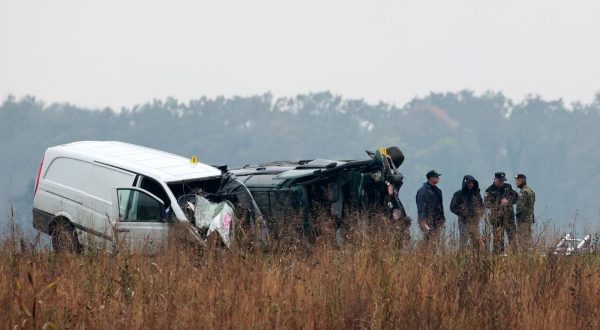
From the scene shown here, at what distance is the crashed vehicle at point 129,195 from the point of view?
1747 cm

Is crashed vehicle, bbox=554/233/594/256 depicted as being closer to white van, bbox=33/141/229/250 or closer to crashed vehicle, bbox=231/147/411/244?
crashed vehicle, bbox=231/147/411/244

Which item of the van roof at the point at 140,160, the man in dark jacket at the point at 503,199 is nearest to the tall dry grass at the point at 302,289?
the man in dark jacket at the point at 503,199

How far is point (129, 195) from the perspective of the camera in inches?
694

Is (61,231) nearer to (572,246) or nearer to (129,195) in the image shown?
(129,195)

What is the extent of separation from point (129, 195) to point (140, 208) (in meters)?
0.24

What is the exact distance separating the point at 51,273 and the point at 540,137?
184 meters

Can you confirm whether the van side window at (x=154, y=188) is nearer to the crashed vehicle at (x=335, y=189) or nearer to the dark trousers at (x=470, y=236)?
the crashed vehicle at (x=335, y=189)

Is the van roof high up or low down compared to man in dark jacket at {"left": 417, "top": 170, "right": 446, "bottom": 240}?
up

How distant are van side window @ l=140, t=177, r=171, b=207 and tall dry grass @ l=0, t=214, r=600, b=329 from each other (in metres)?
4.21

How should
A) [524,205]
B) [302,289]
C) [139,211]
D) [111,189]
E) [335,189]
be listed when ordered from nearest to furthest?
[302,289], [139,211], [111,189], [335,189], [524,205]

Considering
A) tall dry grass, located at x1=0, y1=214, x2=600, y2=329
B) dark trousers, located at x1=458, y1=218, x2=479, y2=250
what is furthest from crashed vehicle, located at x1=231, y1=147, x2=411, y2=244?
tall dry grass, located at x1=0, y1=214, x2=600, y2=329

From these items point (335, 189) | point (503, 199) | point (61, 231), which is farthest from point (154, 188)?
point (503, 199)

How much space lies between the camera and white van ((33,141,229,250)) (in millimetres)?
17547

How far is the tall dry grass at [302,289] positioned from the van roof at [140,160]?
165 inches
